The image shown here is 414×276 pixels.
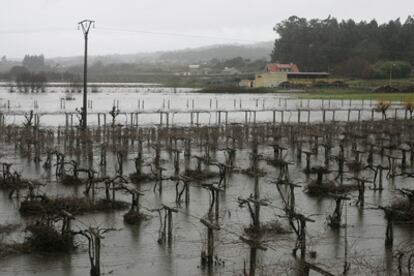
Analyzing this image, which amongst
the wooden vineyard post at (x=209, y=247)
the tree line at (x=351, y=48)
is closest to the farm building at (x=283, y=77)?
the tree line at (x=351, y=48)

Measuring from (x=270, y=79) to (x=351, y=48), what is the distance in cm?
1826

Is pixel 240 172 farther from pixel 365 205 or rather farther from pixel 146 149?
pixel 146 149

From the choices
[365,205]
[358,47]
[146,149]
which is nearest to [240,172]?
[365,205]

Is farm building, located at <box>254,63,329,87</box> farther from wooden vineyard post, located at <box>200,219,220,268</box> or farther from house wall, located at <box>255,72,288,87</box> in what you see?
wooden vineyard post, located at <box>200,219,220,268</box>

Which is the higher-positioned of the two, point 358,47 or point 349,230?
point 358,47

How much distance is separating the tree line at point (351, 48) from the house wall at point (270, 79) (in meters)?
11.6

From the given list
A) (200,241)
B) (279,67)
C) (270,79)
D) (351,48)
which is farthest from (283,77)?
(200,241)

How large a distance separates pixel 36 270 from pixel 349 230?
22.5 feet

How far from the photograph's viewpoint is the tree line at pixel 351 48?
95637 mm

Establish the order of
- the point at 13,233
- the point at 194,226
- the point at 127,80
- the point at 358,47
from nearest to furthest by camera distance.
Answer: the point at 13,233
the point at 194,226
the point at 358,47
the point at 127,80

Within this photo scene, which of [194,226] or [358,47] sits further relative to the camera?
[358,47]

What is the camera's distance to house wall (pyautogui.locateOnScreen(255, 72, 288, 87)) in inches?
3656

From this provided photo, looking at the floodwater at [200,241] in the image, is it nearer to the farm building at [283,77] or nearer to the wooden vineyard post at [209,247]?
the wooden vineyard post at [209,247]

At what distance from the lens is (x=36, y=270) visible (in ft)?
35.3
